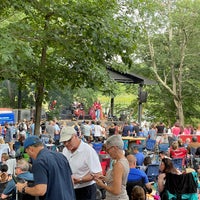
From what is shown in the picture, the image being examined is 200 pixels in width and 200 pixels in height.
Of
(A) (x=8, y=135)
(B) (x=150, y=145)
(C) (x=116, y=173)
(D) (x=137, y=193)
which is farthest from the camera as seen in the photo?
(B) (x=150, y=145)

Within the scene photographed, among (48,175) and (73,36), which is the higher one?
(73,36)

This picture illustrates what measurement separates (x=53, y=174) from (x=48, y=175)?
2.2 inches

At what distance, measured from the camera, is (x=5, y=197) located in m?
7.32

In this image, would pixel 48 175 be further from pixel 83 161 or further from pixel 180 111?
pixel 180 111

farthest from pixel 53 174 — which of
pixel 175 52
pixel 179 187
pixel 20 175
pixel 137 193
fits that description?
pixel 175 52

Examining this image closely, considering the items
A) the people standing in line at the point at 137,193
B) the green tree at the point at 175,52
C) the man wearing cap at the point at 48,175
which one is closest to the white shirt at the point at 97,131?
the green tree at the point at 175,52

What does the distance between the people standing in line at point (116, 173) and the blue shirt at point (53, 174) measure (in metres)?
0.61

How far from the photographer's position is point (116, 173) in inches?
219

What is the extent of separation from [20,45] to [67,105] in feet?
101

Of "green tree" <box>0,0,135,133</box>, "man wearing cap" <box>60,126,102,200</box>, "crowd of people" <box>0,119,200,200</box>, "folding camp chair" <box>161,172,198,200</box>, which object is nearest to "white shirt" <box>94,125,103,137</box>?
"green tree" <box>0,0,135,133</box>

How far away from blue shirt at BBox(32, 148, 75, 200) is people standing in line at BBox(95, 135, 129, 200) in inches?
23.9

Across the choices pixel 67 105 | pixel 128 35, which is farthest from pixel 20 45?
pixel 67 105

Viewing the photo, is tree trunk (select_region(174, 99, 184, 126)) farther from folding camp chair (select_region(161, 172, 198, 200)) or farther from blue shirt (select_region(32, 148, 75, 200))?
blue shirt (select_region(32, 148, 75, 200))

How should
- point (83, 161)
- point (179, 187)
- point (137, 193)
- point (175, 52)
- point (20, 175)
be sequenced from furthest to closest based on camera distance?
point (175, 52) < point (179, 187) < point (20, 175) < point (137, 193) < point (83, 161)
